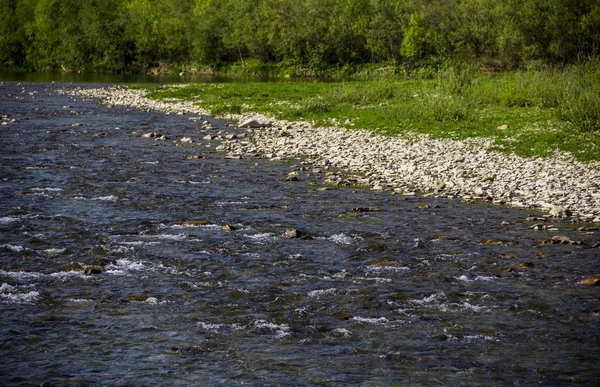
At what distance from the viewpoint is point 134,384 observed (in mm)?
9086

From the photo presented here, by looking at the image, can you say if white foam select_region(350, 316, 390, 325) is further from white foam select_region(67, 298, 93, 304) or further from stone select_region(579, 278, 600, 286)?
white foam select_region(67, 298, 93, 304)

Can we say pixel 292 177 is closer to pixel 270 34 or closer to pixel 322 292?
pixel 322 292

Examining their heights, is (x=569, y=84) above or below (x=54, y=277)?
above

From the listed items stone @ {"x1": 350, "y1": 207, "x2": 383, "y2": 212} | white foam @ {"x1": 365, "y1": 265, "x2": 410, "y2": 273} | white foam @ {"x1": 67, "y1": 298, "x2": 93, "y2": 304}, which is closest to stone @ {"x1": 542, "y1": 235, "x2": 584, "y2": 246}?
white foam @ {"x1": 365, "y1": 265, "x2": 410, "y2": 273}

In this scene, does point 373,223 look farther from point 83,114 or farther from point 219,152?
point 83,114

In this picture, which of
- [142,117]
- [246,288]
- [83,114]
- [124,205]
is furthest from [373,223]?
[83,114]

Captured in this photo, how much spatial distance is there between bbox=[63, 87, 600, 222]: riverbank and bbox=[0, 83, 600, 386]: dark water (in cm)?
130

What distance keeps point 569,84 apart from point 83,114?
29.1 metres

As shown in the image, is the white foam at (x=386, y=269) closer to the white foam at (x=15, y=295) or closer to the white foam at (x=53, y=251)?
the white foam at (x=15, y=295)

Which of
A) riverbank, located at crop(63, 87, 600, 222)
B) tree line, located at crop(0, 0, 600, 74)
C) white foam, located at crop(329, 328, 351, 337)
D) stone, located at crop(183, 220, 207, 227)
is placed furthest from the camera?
tree line, located at crop(0, 0, 600, 74)

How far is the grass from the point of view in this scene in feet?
85.7

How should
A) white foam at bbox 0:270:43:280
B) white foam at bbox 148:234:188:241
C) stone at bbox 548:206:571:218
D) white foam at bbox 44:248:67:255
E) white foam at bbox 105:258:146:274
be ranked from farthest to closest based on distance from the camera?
stone at bbox 548:206:571:218 < white foam at bbox 148:234:188:241 < white foam at bbox 44:248:67:255 < white foam at bbox 105:258:146:274 < white foam at bbox 0:270:43:280

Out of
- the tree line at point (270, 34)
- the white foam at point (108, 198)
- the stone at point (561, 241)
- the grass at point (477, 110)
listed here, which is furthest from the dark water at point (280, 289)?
the tree line at point (270, 34)

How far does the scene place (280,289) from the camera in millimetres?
12734
